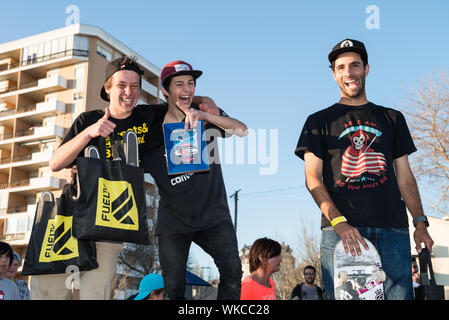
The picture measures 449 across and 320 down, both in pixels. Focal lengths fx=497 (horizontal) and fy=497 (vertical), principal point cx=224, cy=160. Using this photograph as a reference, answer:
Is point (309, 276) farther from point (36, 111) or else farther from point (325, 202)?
point (36, 111)

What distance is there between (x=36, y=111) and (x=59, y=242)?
52.8 meters

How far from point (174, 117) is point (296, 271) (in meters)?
49.3

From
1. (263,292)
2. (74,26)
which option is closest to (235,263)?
(263,292)

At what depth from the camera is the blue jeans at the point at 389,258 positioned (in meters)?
3.45

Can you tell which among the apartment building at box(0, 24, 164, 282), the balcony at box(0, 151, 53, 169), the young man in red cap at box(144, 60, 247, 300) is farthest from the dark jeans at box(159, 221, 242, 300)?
the balcony at box(0, 151, 53, 169)

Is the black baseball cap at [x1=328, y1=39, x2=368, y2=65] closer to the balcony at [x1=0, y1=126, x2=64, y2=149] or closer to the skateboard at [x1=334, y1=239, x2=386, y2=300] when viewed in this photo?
the skateboard at [x1=334, y1=239, x2=386, y2=300]

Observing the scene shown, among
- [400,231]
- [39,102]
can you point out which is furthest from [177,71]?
[39,102]

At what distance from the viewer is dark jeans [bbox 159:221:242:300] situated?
13.3 ft

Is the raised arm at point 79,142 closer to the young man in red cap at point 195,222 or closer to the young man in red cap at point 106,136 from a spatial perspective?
the young man in red cap at point 106,136

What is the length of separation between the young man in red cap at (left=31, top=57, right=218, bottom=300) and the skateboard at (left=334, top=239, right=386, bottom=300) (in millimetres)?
1801

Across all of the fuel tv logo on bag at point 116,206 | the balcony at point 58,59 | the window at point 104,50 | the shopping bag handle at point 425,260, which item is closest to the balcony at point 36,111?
the balcony at point 58,59

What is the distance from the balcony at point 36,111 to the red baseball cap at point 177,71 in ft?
166
